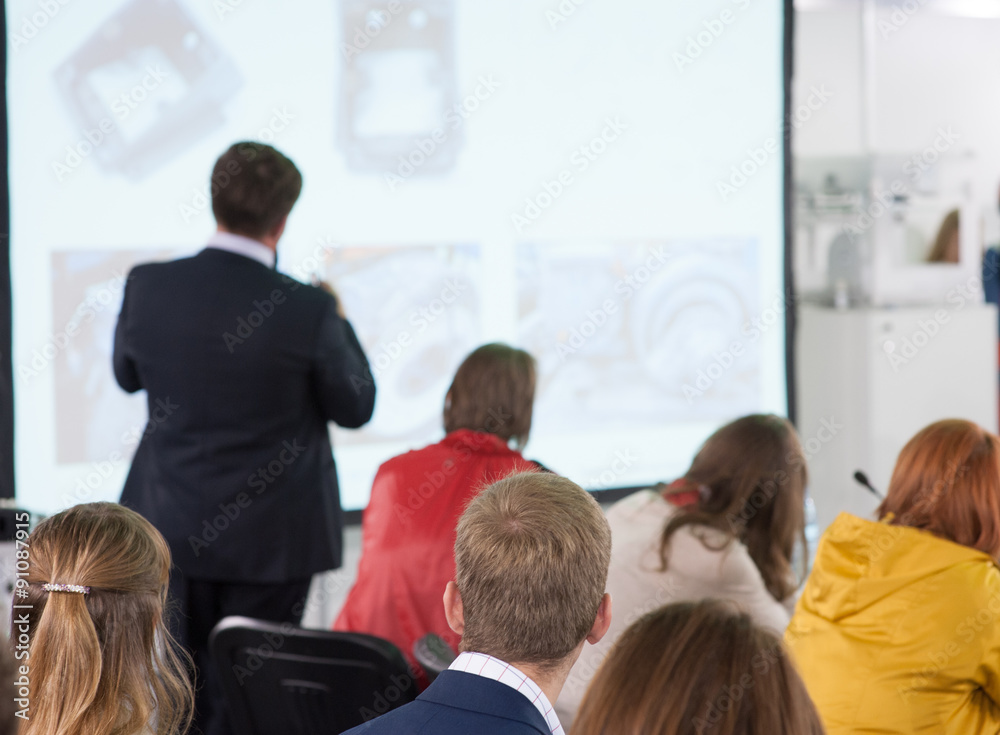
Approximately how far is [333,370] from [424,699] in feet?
3.96

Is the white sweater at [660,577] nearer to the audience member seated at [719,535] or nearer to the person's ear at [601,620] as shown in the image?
the audience member seated at [719,535]

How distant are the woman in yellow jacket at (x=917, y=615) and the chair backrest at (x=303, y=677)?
64cm

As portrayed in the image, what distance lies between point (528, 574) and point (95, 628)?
50 centimetres

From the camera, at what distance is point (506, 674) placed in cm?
98

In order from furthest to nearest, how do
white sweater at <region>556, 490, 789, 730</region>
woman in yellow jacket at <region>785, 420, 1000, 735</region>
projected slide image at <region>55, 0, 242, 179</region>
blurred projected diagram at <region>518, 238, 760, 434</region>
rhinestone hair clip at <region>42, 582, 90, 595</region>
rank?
blurred projected diagram at <region>518, 238, 760, 434</region> < projected slide image at <region>55, 0, 242, 179</region> < white sweater at <region>556, 490, 789, 730</region> < woman in yellow jacket at <region>785, 420, 1000, 735</region> < rhinestone hair clip at <region>42, 582, 90, 595</region>

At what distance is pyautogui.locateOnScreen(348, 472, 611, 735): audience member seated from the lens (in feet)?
3.22

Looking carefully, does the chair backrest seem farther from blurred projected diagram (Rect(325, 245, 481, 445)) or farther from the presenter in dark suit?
blurred projected diagram (Rect(325, 245, 481, 445))

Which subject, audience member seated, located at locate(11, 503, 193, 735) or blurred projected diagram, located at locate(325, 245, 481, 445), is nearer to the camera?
audience member seated, located at locate(11, 503, 193, 735)

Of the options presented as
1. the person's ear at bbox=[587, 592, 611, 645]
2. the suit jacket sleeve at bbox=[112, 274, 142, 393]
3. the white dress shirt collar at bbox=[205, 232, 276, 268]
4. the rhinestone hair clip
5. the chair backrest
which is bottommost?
the chair backrest

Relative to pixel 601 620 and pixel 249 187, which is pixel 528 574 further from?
pixel 249 187

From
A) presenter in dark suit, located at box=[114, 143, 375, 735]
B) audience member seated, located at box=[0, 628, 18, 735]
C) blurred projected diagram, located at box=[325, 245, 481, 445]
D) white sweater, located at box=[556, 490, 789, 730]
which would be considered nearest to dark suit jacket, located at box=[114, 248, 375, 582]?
presenter in dark suit, located at box=[114, 143, 375, 735]

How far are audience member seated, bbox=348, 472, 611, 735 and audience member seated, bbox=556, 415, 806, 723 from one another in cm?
80

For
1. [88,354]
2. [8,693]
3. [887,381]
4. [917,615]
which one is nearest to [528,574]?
[8,693]

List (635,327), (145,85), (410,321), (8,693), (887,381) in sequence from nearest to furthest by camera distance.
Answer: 1. (8,693)
2. (145,85)
3. (410,321)
4. (635,327)
5. (887,381)
